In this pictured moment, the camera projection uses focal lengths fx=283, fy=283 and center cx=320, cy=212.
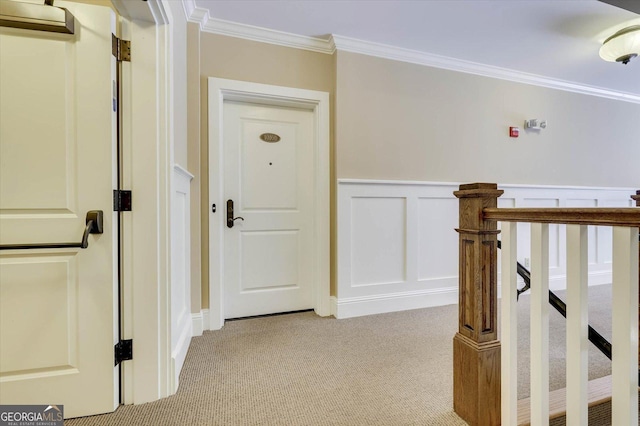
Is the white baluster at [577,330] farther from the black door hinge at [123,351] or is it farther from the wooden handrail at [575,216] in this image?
the black door hinge at [123,351]

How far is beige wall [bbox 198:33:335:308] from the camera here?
7.38 ft

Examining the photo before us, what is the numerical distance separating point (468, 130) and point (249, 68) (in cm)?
221

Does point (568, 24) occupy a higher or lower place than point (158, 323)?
higher

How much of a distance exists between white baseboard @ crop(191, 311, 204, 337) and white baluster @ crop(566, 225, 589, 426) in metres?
2.12

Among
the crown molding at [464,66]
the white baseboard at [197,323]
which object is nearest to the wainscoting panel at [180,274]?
the white baseboard at [197,323]

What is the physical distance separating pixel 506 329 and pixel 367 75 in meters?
2.26

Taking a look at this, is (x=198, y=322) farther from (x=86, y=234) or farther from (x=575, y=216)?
(x=575, y=216)

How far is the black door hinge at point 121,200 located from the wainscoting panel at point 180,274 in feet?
0.64

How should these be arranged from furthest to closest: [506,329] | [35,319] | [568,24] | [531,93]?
[531,93] < [568,24] < [35,319] < [506,329]

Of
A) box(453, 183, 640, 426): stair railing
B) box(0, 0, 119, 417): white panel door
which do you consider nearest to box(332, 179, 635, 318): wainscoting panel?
box(453, 183, 640, 426): stair railing

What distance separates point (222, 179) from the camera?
7.70ft

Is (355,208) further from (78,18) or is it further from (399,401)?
(78,18)

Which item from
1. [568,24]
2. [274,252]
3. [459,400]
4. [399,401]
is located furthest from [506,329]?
[568,24]

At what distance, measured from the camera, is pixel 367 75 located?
257 centimetres
